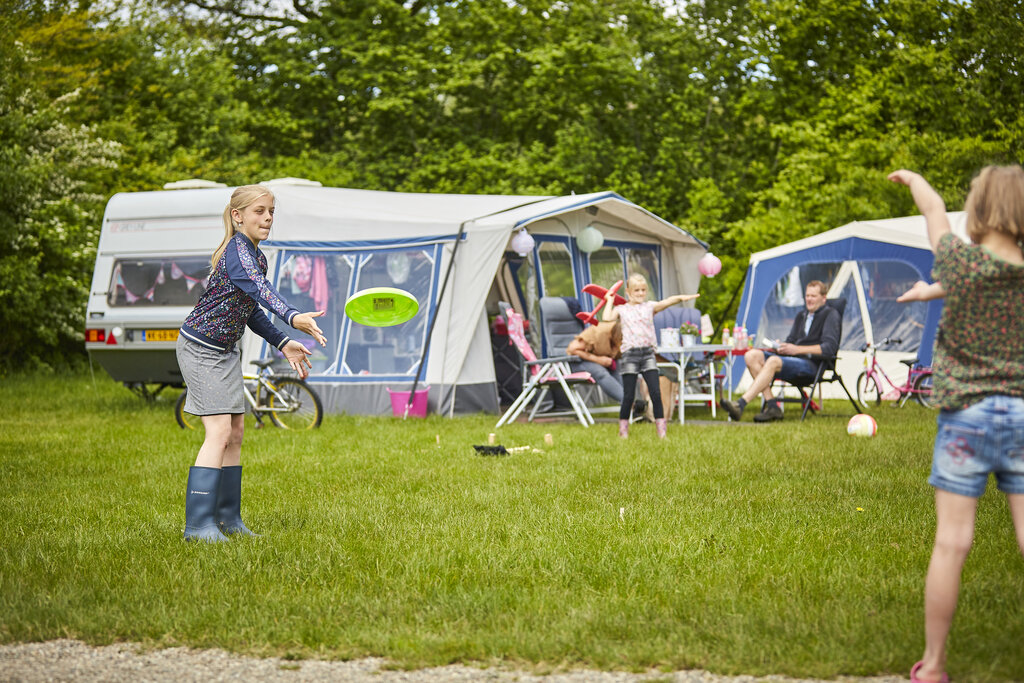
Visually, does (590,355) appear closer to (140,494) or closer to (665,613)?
(140,494)

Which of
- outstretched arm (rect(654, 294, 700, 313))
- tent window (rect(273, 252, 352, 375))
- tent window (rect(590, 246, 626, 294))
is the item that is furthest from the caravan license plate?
outstretched arm (rect(654, 294, 700, 313))

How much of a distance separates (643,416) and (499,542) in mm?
6122

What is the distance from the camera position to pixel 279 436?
907 centimetres

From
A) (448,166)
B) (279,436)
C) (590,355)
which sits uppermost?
(448,166)

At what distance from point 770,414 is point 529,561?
640cm

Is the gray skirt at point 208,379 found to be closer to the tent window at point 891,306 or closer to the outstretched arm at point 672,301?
the outstretched arm at point 672,301

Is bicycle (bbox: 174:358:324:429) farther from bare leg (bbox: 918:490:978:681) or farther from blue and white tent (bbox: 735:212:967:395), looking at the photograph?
bare leg (bbox: 918:490:978:681)

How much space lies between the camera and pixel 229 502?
15.9ft

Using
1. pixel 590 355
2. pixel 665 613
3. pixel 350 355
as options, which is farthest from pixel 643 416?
pixel 665 613

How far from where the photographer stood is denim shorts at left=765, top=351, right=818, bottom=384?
408 inches

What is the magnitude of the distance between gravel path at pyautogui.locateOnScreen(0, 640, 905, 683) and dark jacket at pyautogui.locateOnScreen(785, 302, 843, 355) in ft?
25.1

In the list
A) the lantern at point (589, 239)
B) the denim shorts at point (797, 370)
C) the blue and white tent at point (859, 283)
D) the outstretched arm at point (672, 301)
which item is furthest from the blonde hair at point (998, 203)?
the blue and white tent at point (859, 283)

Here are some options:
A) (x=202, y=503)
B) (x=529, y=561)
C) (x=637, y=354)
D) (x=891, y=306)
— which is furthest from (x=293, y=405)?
(x=891, y=306)

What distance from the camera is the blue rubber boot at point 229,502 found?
482 centimetres
